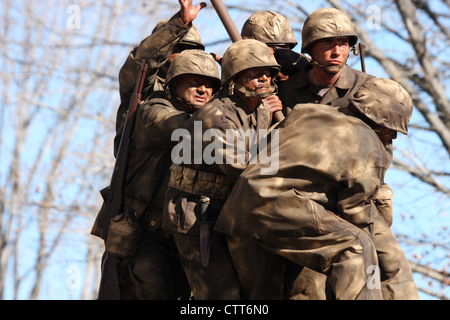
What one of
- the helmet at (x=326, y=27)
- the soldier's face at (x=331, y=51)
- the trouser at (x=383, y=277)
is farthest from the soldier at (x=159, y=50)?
the trouser at (x=383, y=277)

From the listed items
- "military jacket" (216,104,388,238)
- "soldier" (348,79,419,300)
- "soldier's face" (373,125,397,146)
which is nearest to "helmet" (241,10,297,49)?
"soldier" (348,79,419,300)

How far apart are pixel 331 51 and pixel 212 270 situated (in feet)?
6.60

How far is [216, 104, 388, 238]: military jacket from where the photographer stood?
731cm

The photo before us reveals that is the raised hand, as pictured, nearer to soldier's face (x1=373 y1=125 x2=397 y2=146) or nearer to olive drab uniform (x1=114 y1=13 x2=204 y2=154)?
olive drab uniform (x1=114 y1=13 x2=204 y2=154)

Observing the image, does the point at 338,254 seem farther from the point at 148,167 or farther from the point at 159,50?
the point at 159,50

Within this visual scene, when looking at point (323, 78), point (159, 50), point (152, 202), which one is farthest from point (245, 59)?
point (152, 202)

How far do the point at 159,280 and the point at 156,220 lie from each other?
1.56ft

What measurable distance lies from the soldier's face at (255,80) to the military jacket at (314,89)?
2.24ft

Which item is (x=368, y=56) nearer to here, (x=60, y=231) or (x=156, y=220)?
(x=60, y=231)

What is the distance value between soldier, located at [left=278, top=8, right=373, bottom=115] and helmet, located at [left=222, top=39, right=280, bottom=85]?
66 cm

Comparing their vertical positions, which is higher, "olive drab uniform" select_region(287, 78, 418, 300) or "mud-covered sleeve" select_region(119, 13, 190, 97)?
"mud-covered sleeve" select_region(119, 13, 190, 97)

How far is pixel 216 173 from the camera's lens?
7.93 metres

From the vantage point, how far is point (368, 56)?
16.5m
